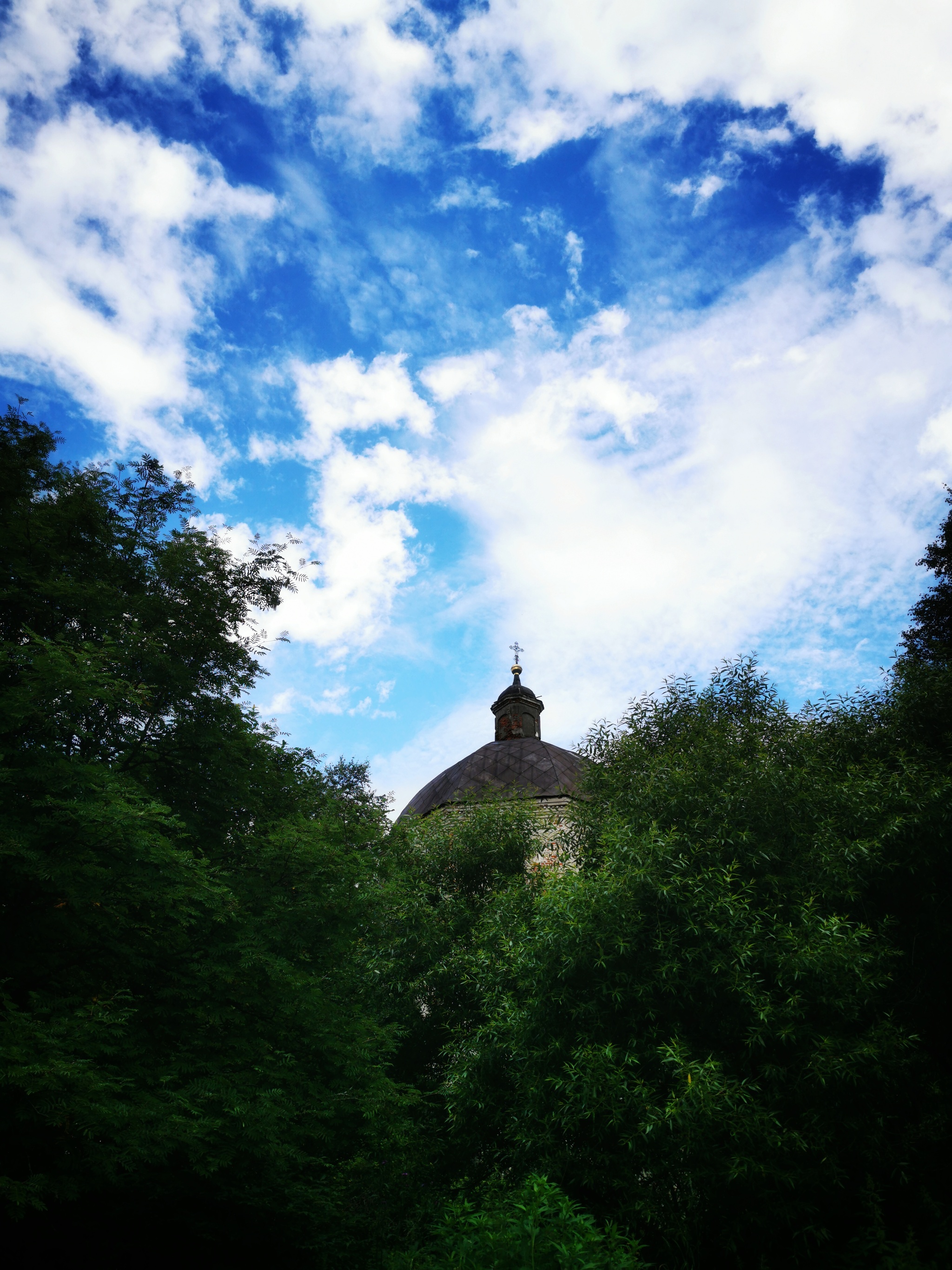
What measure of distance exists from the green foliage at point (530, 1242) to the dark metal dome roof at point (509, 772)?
619 inches

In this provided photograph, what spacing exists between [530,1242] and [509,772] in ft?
63.0

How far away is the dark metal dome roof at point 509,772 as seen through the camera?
2209 centimetres

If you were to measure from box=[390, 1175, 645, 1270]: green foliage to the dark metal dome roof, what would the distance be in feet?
51.5

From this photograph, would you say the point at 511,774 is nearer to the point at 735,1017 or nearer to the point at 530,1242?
the point at 735,1017

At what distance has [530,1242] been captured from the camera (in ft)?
13.6

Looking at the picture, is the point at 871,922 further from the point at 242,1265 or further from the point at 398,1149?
the point at 242,1265

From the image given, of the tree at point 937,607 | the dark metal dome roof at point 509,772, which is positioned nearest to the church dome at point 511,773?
the dark metal dome roof at point 509,772

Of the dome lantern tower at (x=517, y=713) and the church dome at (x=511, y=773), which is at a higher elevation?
the dome lantern tower at (x=517, y=713)

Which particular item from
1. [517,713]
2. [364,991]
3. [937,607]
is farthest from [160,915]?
[517,713]

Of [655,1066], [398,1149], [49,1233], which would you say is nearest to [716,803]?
[655,1066]

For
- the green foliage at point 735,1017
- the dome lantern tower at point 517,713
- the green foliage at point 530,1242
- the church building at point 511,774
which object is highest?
the dome lantern tower at point 517,713

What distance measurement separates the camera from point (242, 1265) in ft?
21.4

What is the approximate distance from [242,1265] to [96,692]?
5445 millimetres

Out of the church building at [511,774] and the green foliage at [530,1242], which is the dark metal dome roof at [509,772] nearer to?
the church building at [511,774]
